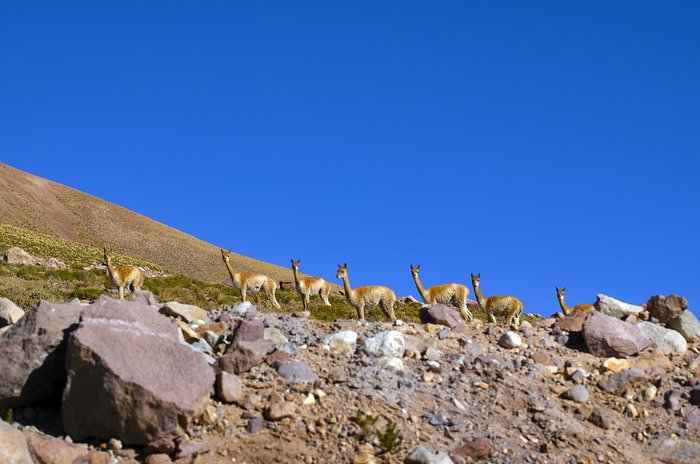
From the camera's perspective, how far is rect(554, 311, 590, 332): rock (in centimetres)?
1500

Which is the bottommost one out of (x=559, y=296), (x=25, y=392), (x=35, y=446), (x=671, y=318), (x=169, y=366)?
Answer: (x=35, y=446)

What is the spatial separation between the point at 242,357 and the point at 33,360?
3.03 meters

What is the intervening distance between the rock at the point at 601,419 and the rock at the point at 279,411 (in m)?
4.85

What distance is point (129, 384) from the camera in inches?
367

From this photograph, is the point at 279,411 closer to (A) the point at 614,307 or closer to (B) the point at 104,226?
(A) the point at 614,307

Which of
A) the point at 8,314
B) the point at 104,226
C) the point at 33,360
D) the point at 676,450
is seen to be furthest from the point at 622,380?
the point at 104,226

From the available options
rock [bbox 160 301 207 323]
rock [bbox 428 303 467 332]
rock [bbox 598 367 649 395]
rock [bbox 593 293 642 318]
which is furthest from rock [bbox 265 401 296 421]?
rock [bbox 593 293 642 318]

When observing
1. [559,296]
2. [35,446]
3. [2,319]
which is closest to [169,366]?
[35,446]

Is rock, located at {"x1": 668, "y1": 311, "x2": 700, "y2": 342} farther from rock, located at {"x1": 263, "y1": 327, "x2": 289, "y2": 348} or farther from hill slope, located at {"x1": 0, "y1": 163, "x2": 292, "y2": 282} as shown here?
hill slope, located at {"x1": 0, "y1": 163, "x2": 292, "y2": 282}

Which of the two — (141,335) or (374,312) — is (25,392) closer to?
(141,335)

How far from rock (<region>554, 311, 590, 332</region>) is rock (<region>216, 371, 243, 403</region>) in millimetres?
7681

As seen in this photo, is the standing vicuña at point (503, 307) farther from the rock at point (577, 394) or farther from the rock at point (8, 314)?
the rock at point (8, 314)

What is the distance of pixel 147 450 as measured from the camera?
9391 mm

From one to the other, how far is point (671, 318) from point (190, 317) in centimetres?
1030
